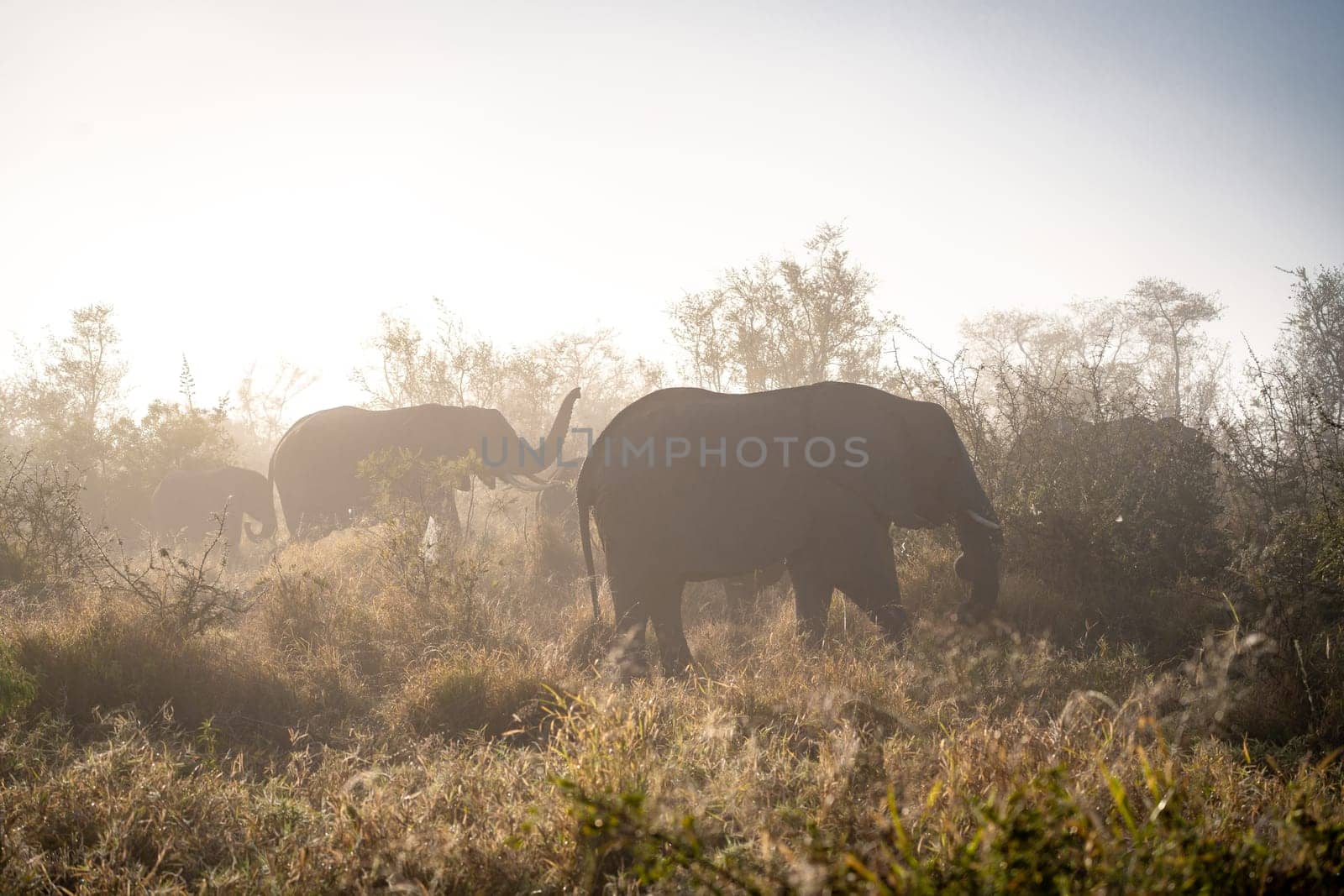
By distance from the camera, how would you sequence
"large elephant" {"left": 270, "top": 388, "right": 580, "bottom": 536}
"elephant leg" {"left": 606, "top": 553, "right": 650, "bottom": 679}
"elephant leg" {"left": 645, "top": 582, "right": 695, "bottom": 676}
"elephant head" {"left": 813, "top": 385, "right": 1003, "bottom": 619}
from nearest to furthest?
"elephant leg" {"left": 606, "top": 553, "right": 650, "bottom": 679} < "elephant leg" {"left": 645, "top": 582, "right": 695, "bottom": 676} < "elephant head" {"left": 813, "top": 385, "right": 1003, "bottom": 619} < "large elephant" {"left": 270, "top": 388, "right": 580, "bottom": 536}

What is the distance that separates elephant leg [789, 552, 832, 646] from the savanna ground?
242 mm

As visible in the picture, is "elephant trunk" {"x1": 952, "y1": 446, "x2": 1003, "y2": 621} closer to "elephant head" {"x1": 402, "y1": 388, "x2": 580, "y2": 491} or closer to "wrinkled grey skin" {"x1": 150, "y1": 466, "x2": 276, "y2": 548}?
"elephant head" {"x1": 402, "y1": 388, "x2": 580, "y2": 491}

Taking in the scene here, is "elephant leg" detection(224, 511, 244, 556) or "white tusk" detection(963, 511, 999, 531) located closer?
"white tusk" detection(963, 511, 999, 531)

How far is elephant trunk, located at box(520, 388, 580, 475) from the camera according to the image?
13836mm

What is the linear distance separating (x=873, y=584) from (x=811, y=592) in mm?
597

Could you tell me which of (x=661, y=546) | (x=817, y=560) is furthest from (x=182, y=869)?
(x=817, y=560)

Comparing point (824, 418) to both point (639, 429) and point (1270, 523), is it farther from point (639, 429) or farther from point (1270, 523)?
point (1270, 523)

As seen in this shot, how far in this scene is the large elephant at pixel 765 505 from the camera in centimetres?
675

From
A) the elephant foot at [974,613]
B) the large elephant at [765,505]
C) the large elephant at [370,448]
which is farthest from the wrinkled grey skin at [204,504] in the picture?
the elephant foot at [974,613]

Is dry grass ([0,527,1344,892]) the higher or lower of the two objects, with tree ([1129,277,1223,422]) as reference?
lower

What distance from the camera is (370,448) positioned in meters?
14.6

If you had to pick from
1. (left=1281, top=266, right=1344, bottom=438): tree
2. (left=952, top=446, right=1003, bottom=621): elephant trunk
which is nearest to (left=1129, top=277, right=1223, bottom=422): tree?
(left=1281, top=266, right=1344, bottom=438): tree

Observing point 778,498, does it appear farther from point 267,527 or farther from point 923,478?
point 267,527

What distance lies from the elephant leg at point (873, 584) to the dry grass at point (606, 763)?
1.16 feet
